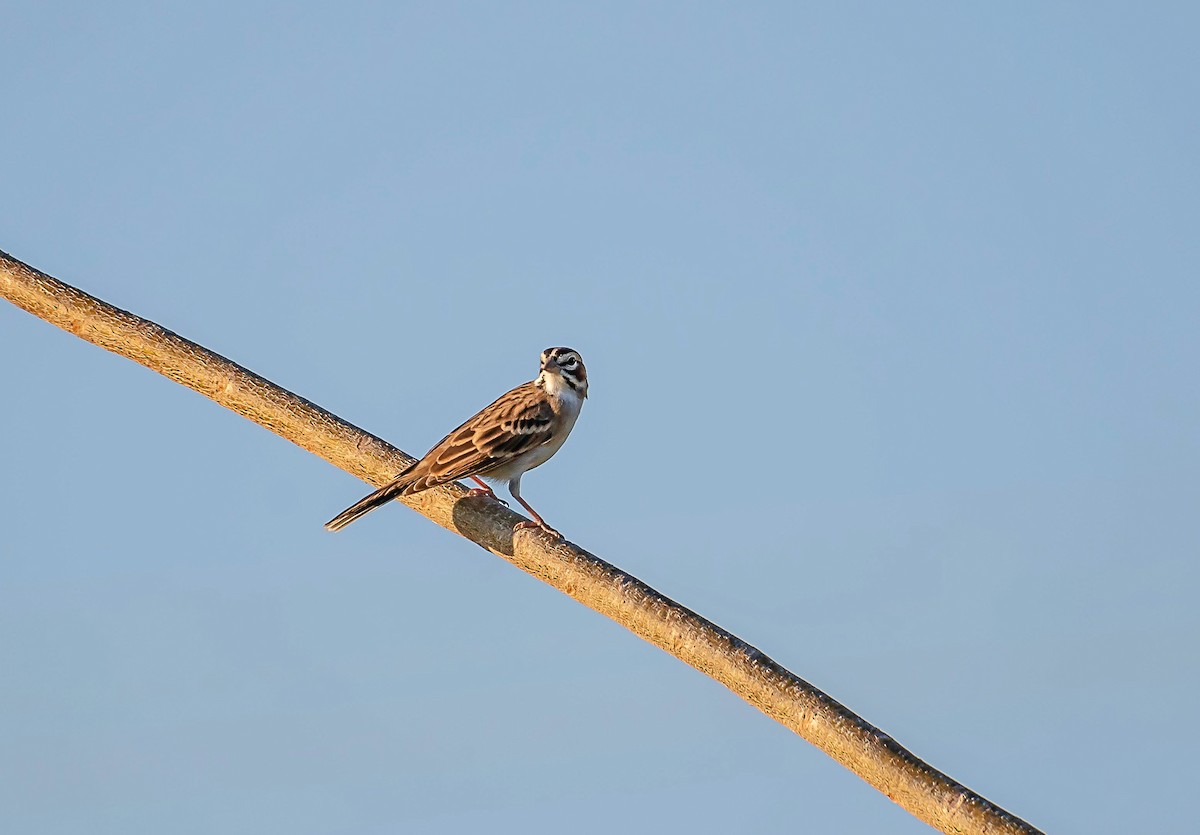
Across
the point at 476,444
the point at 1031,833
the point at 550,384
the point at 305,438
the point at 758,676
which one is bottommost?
the point at 1031,833

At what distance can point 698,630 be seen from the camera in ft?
27.7

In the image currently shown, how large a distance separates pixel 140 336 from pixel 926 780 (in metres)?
6.51

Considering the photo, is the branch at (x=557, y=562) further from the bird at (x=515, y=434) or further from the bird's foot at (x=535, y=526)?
the bird at (x=515, y=434)

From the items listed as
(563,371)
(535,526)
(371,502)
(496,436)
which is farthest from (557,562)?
(563,371)

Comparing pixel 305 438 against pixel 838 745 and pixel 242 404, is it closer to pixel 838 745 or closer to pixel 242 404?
pixel 242 404

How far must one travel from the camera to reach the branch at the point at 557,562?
760 cm

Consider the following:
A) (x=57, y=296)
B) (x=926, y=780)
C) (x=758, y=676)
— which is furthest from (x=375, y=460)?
(x=926, y=780)

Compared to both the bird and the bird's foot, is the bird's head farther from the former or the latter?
the bird's foot

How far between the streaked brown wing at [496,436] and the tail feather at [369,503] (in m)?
0.52

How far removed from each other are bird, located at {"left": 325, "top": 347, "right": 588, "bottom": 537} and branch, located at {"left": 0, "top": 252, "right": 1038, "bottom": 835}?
1.36 metres

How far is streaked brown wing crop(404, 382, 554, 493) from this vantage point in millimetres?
13367

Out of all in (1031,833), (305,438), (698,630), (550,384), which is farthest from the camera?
(550,384)

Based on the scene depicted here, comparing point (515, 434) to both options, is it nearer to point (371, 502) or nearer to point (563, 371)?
point (563, 371)

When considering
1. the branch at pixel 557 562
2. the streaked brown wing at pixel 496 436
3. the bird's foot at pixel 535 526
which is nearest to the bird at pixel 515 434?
the streaked brown wing at pixel 496 436
